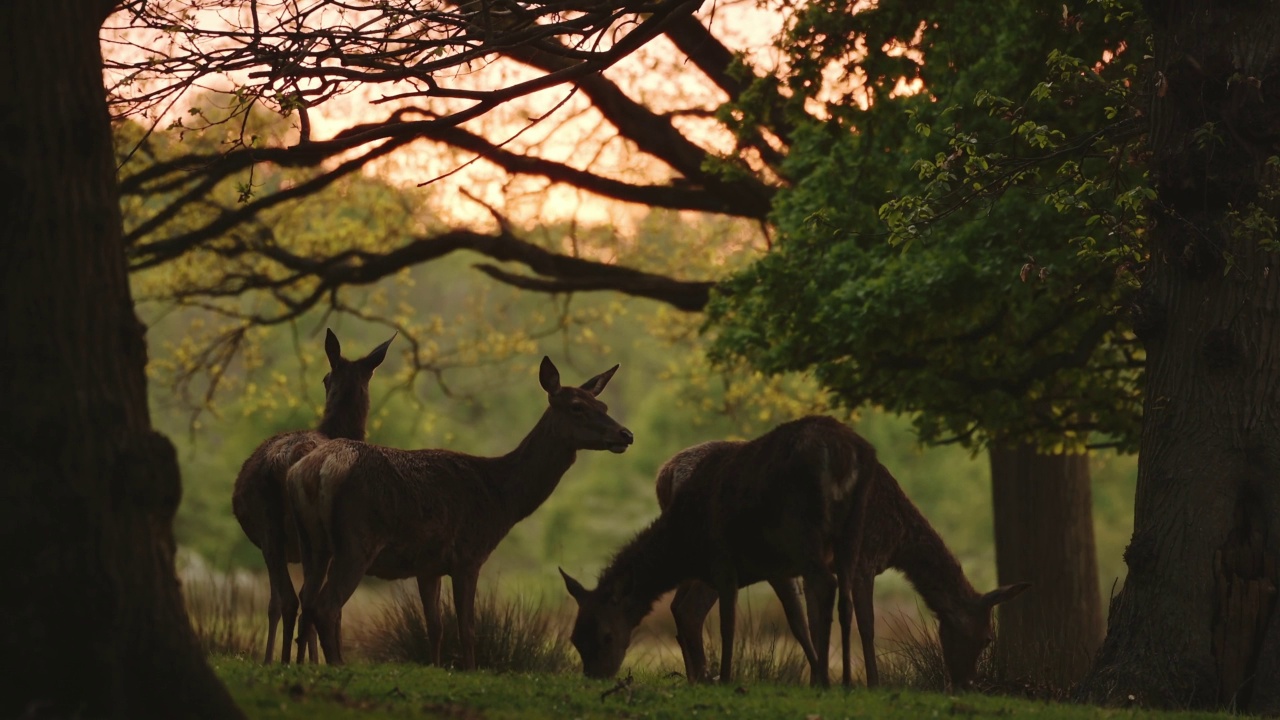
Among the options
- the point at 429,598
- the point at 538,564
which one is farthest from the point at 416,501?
the point at 538,564

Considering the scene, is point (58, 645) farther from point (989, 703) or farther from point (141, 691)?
point (989, 703)

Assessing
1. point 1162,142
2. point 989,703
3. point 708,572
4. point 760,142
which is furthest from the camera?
point 760,142

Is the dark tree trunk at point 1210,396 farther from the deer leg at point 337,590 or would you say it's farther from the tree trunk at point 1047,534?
the tree trunk at point 1047,534

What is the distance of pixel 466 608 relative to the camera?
11266 millimetres

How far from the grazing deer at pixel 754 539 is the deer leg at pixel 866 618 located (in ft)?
0.39

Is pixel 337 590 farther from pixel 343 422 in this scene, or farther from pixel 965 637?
pixel 965 637

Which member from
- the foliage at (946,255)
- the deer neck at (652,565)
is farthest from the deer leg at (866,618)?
the foliage at (946,255)

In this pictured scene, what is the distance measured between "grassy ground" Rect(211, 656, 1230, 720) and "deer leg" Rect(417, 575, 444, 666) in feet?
2.71

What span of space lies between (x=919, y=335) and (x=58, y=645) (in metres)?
9.72

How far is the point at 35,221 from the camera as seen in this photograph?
252 inches

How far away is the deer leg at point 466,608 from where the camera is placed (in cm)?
1105

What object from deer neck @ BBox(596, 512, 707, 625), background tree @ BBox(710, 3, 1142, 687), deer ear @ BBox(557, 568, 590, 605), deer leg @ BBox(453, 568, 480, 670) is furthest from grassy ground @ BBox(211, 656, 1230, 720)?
background tree @ BBox(710, 3, 1142, 687)

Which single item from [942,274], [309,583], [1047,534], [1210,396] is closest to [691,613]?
[309,583]

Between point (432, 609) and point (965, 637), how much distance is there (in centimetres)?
422
